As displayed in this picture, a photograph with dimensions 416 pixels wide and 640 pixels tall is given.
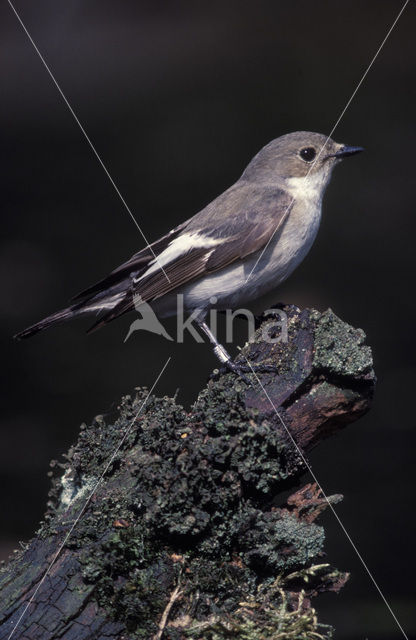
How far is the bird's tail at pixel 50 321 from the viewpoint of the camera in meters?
2.92

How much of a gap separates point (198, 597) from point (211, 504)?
0.22 metres

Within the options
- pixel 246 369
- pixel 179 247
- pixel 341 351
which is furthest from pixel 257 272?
pixel 341 351

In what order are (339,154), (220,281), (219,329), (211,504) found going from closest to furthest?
(211,504), (220,281), (339,154), (219,329)

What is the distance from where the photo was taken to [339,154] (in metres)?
3.28

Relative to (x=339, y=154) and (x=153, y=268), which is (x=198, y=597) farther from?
(x=339, y=154)

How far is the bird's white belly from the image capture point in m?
3.04

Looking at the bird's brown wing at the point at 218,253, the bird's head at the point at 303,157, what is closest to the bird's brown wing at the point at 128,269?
the bird's brown wing at the point at 218,253

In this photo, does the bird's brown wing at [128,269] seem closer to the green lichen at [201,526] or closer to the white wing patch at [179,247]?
the white wing patch at [179,247]

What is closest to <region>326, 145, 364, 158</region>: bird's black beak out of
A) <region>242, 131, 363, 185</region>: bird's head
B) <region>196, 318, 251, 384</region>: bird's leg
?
<region>242, 131, 363, 185</region>: bird's head

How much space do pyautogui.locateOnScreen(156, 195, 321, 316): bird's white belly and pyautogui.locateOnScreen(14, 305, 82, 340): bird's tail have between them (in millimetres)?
364

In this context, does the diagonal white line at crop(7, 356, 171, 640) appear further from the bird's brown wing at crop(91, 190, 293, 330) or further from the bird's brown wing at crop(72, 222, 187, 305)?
the bird's brown wing at crop(72, 222, 187, 305)

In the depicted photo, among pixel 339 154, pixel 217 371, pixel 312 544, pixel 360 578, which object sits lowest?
pixel 360 578

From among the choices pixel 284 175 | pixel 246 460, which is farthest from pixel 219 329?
pixel 246 460

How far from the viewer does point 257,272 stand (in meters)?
3.04
